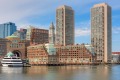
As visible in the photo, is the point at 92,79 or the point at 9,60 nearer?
the point at 92,79

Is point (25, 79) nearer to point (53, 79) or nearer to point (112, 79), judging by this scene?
point (53, 79)

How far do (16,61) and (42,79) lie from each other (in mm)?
102970

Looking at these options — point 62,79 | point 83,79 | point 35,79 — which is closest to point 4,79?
point 35,79

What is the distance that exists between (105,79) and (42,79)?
64.8 feet

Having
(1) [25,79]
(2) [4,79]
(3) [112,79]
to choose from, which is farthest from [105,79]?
(2) [4,79]

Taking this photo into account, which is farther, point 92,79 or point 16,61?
point 16,61

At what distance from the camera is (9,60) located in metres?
198

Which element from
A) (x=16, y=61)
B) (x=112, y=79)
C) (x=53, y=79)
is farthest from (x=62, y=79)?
(x=16, y=61)

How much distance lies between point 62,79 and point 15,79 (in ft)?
47.8

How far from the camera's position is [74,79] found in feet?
323

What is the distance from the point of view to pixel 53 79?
9788 centimetres

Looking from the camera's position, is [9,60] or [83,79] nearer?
[83,79]

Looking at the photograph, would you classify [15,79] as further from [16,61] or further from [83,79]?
[16,61]

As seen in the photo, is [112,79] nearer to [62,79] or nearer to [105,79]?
[105,79]
